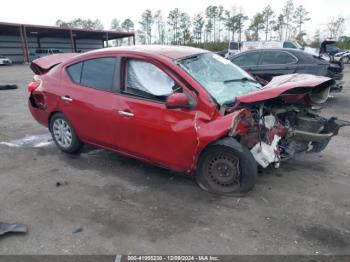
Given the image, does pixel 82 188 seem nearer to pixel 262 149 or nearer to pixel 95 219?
pixel 95 219

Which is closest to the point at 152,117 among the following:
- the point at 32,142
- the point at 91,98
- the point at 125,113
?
the point at 125,113

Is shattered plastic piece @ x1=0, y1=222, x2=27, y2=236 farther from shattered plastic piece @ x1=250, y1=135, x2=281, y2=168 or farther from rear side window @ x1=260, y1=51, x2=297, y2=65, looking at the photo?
rear side window @ x1=260, y1=51, x2=297, y2=65

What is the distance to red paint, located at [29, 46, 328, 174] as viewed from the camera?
144 inches

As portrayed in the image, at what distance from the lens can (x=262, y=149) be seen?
3811 mm

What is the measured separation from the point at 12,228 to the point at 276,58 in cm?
814

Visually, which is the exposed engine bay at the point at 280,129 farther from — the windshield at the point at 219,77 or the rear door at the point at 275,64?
the rear door at the point at 275,64

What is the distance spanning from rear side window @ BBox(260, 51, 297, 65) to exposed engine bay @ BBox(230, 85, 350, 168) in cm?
507

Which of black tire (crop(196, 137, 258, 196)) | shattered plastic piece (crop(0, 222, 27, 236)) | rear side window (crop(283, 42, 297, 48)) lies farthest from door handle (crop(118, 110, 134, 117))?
rear side window (crop(283, 42, 297, 48))

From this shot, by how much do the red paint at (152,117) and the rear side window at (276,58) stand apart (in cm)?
534

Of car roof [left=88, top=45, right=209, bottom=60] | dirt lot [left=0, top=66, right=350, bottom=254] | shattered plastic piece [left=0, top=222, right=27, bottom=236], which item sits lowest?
dirt lot [left=0, top=66, right=350, bottom=254]

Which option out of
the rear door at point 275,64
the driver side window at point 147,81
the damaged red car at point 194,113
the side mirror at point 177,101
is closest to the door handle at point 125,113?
the damaged red car at point 194,113

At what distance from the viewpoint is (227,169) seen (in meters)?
3.75

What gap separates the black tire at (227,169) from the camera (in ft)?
11.8

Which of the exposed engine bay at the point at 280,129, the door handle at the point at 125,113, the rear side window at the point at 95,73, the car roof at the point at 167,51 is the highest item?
the car roof at the point at 167,51
